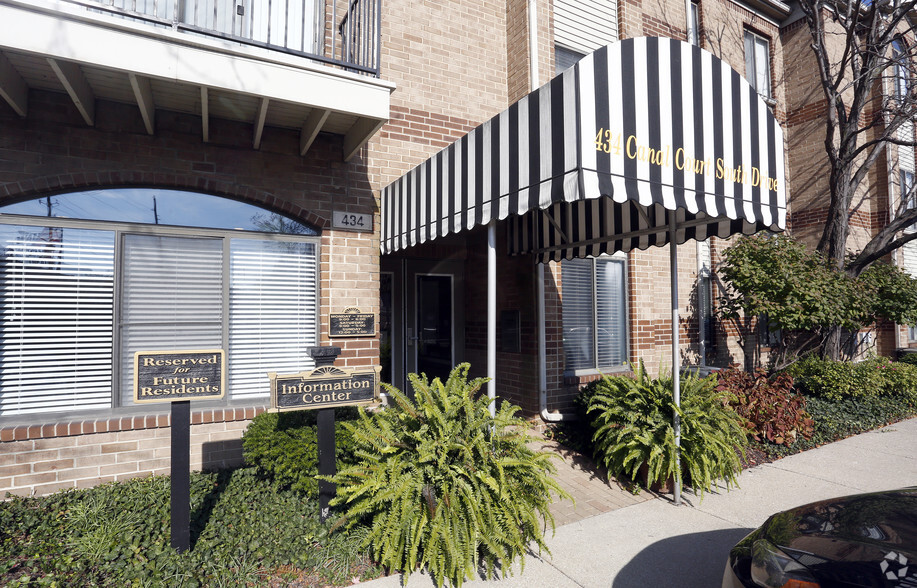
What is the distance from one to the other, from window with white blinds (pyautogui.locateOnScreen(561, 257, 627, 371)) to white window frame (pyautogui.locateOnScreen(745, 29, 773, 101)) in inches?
262

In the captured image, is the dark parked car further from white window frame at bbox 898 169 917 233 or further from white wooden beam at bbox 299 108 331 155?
white window frame at bbox 898 169 917 233

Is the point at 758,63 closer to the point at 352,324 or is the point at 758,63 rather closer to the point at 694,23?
the point at 694,23

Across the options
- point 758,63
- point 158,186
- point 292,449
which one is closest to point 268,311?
point 158,186

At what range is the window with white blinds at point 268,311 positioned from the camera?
5316 mm

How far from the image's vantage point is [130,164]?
478 centimetres

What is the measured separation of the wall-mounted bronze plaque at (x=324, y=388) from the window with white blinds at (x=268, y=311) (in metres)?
1.74

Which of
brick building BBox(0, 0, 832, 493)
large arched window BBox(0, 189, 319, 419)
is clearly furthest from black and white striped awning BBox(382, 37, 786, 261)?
large arched window BBox(0, 189, 319, 419)

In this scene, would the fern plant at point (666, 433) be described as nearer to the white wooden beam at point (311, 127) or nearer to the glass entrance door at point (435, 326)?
the glass entrance door at point (435, 326)

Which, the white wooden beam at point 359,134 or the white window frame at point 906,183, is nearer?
the white wooden beam at point 359,134

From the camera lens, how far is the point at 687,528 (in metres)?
4.14

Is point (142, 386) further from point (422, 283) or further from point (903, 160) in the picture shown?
point (903, 160)

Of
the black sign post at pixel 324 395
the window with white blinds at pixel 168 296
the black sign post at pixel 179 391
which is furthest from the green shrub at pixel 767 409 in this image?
the window with white blinds at pixel 168 296

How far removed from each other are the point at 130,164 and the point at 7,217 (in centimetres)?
113

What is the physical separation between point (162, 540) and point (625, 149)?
15.0ft
